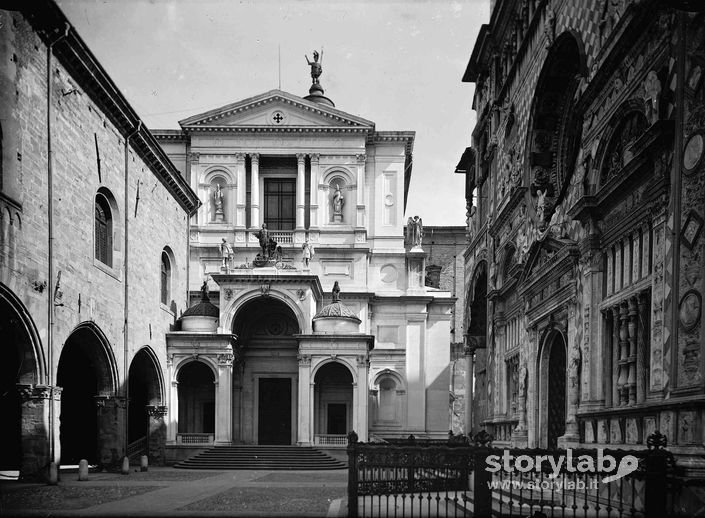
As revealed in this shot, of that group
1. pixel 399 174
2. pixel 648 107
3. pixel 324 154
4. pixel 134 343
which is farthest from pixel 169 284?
pixel 648 107

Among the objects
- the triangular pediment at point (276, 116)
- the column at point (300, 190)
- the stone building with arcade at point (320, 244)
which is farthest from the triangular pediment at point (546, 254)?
the triangular pediment at point (276, 116)

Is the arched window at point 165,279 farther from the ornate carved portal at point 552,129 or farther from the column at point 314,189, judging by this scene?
Answer: the ornate carved portal at point 552,129

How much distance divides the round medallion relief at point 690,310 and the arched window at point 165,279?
86.6 ft

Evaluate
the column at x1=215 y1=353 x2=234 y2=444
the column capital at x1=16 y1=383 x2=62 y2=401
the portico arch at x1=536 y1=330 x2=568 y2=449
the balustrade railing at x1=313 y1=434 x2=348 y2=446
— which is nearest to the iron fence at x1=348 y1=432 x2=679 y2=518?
the portico arch at x1=536 y1=330 x2=568 y2=449

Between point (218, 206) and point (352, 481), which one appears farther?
point (218, 206)

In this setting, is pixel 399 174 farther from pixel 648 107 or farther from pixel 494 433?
pixel 648 107

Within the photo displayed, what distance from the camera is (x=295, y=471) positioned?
28.2 m

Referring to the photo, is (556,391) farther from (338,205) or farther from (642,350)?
(338,205)

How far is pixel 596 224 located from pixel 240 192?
27230 millimetres

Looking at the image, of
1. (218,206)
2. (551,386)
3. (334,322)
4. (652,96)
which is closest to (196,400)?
(334,322)

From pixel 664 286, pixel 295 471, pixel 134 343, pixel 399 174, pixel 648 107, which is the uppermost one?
pixel 399 174

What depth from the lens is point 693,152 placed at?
34.1 feet

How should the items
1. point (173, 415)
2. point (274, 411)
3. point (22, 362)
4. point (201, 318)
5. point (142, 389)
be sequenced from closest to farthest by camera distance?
point (22, 362) → point (173, 415) → point (201, 318) → point (142, 389) → point (274, 411)

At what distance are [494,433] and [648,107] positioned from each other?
15.2 meters
